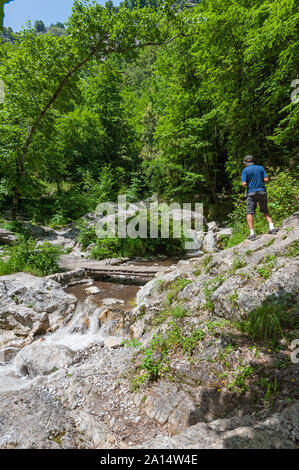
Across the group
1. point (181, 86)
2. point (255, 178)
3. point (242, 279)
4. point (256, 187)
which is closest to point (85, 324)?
point (242, 279)

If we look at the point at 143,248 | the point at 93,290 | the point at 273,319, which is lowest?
the point at 93,290

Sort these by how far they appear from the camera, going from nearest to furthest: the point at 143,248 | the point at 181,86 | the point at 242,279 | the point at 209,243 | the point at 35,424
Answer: the point at 35,424, the point at 242,279, the point at 209,243, the point at 143,248, the point at 181,86

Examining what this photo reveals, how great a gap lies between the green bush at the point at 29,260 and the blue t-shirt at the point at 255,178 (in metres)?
7.90

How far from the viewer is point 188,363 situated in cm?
306

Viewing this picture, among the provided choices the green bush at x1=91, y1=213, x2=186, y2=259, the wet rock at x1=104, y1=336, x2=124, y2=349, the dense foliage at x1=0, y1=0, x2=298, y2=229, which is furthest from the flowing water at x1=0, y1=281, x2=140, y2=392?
the dense foliage at x1=0, y1=0, x2=298, y2=229

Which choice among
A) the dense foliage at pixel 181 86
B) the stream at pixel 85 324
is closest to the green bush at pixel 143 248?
the stream at pixel 85 324

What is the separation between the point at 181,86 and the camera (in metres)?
13.4

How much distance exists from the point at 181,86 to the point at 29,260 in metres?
13.4

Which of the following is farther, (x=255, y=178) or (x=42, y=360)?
(x=255, y=178)

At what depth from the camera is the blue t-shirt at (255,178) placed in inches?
195

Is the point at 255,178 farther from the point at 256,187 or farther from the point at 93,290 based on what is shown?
the point at 93,290

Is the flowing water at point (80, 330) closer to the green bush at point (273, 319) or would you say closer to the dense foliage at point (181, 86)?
A: the green bush at point (273, 319)
